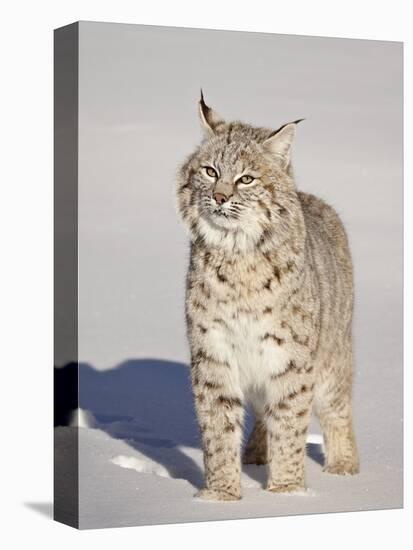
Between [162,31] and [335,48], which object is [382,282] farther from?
[162,31]

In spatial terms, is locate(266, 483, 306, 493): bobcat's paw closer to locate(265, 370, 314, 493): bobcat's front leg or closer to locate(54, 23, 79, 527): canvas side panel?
locate(265, 370, 314, 493): bobcat's front leg

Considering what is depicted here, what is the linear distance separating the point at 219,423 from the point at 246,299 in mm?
904

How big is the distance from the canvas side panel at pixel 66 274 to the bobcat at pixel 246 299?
2.80ft

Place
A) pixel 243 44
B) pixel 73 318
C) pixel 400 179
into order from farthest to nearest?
pixel 400 179, pixel 243 44, pixel 73 318

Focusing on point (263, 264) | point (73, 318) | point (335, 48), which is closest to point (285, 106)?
point (335, 48)

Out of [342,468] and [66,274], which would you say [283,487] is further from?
[66,274]

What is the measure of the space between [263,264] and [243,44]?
1.75 m

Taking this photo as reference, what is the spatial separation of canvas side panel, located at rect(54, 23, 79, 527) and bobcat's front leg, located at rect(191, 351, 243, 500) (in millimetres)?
946

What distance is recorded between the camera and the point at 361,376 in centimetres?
1341

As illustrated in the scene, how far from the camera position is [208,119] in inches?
452

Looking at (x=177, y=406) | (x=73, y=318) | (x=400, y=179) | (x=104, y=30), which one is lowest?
(x=177, y=406)

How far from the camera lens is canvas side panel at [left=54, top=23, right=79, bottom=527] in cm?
1101

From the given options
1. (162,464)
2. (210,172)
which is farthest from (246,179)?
(162,464)

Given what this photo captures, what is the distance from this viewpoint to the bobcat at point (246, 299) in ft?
36.7
